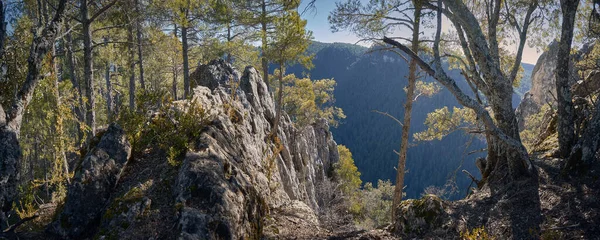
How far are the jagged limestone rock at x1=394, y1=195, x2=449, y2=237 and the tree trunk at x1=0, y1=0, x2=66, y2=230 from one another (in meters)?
6.07

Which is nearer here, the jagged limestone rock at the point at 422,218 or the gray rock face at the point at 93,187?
the gray rock face at the point at 93,187

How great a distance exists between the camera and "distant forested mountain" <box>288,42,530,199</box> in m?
124

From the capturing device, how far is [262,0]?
1764cm

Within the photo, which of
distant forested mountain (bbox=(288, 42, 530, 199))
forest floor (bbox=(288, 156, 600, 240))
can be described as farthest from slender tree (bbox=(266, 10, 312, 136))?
distant forested mountain (bbox=(288, 42, 530, 199))

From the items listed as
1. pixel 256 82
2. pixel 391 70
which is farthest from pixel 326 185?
pixel 391 70

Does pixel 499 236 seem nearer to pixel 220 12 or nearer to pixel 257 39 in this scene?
pixel 220 12

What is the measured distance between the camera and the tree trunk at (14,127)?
4.59 meters

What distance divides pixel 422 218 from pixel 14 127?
679 cm

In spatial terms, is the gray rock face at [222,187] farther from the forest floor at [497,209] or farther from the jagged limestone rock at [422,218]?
the jagged limestone rock at [422,218]

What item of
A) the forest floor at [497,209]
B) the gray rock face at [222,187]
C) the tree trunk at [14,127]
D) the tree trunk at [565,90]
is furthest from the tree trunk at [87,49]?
the tree trunk at [565,90]

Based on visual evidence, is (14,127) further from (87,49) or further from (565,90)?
(565,90)

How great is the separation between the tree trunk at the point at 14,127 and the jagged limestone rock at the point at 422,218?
6.07m

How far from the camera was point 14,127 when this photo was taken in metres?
4.93

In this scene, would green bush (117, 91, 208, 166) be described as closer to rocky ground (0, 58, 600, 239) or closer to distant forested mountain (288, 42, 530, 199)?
rocky ground (0, 58, 600, 239)
